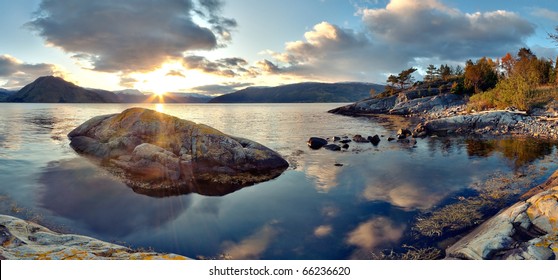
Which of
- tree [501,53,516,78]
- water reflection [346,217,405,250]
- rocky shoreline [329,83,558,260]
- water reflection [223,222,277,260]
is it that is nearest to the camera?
rocky shoreline [329,83,558,260]

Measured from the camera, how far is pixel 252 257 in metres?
11.4

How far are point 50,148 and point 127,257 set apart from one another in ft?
110

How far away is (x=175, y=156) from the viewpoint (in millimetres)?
24328

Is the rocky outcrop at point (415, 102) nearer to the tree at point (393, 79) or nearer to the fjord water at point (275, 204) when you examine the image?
the tree at point (393, 79)

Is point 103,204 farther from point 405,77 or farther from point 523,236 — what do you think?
point 405,77

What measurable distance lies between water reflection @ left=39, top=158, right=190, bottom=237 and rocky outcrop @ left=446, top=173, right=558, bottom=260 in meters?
13.4

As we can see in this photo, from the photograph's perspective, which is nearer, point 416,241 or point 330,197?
point 416,241

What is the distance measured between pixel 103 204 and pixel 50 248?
30.3 feet

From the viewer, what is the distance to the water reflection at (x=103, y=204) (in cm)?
1441

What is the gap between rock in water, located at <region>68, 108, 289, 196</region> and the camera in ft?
68.4

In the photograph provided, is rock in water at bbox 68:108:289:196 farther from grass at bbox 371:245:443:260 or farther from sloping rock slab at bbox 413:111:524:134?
sloping rock slab at bbox 413:111:524:134

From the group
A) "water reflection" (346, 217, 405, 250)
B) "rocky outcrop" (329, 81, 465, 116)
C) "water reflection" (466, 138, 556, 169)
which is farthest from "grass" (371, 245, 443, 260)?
"rocky outcrop" (329, 81, 465, 116)
